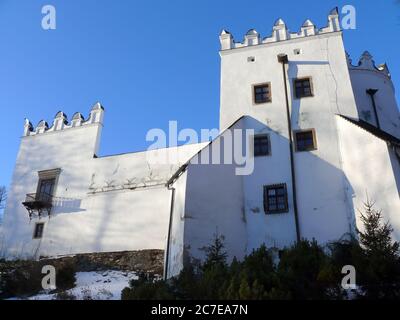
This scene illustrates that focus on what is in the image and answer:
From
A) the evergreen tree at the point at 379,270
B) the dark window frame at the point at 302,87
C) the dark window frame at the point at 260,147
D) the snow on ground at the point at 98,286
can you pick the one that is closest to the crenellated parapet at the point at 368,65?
the dark window frame at the point at 302,87

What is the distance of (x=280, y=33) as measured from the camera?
2000 cm

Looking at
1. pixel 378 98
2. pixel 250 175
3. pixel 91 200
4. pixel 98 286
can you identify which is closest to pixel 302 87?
pixel 378 98

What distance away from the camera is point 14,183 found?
24.6 metres

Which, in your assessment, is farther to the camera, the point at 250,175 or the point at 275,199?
the point at 250,175

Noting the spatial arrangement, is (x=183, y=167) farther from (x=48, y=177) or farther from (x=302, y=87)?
(x=48, y=177)

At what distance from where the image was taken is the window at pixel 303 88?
705 inches

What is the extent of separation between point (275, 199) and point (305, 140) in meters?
2.73

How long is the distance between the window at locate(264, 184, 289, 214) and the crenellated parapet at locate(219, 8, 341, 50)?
7397mm

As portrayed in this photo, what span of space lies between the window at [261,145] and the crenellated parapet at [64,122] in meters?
10.9

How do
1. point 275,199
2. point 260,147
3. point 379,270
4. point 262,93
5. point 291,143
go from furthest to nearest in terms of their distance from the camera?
1. point 262,93
2. point 260,147
3. point 291,143
4. point 275,199
5. point 379,270

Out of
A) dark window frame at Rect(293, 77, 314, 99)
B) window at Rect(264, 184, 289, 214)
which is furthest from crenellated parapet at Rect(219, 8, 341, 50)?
window at Rect(264, 184, 289, 214)

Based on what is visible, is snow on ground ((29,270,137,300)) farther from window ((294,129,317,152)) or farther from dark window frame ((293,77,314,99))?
dark window frame ((293,77,314,99))

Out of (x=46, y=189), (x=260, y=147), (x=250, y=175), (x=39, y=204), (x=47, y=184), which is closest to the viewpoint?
(x=250, y=175)
